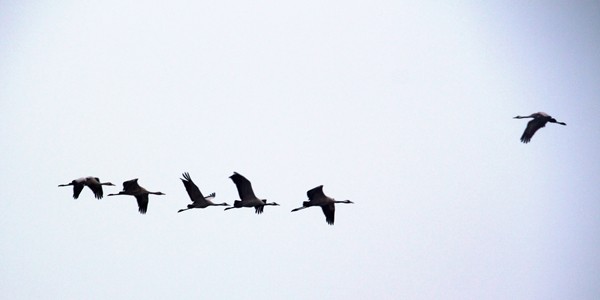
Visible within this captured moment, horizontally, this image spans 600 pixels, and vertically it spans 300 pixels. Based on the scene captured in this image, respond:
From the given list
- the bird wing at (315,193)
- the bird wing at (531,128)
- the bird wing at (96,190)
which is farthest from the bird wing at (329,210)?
the bird wing at (96,190)

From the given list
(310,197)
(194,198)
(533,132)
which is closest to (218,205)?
(194,198)

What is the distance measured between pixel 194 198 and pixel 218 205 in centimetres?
230

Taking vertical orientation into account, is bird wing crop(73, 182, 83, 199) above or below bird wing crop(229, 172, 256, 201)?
above

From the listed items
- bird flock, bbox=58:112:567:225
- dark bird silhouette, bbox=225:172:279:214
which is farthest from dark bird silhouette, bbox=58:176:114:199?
dark bird silhouette, bbox=225:172:279:214

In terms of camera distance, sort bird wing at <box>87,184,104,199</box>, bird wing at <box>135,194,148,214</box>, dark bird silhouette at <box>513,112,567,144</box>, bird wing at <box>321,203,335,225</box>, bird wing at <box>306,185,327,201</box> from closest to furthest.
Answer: bird wing at <box>306,185,327,201</box>
bird wing at <box>321,203,335,225</box>
dark bird silhouette at <box>513,112,567,144</box>
bird wing at <box>87,184,104,199</box>
bird wing at <box>135,194,148,214</box>

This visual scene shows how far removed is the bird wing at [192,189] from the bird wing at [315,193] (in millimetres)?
6091

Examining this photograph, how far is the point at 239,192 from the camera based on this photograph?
193 ft

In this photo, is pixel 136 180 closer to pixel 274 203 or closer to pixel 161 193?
pixel 161 193

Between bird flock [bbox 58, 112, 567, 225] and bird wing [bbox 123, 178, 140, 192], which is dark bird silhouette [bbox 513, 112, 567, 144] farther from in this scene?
bird wing [bbox 123, 178, 140, 192]

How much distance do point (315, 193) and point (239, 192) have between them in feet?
12.7

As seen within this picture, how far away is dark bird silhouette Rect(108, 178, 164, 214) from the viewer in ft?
204

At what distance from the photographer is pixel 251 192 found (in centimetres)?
5894

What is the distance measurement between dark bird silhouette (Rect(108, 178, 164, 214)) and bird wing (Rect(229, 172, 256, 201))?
6539 millimetres

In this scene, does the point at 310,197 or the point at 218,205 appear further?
the point at 218,205
